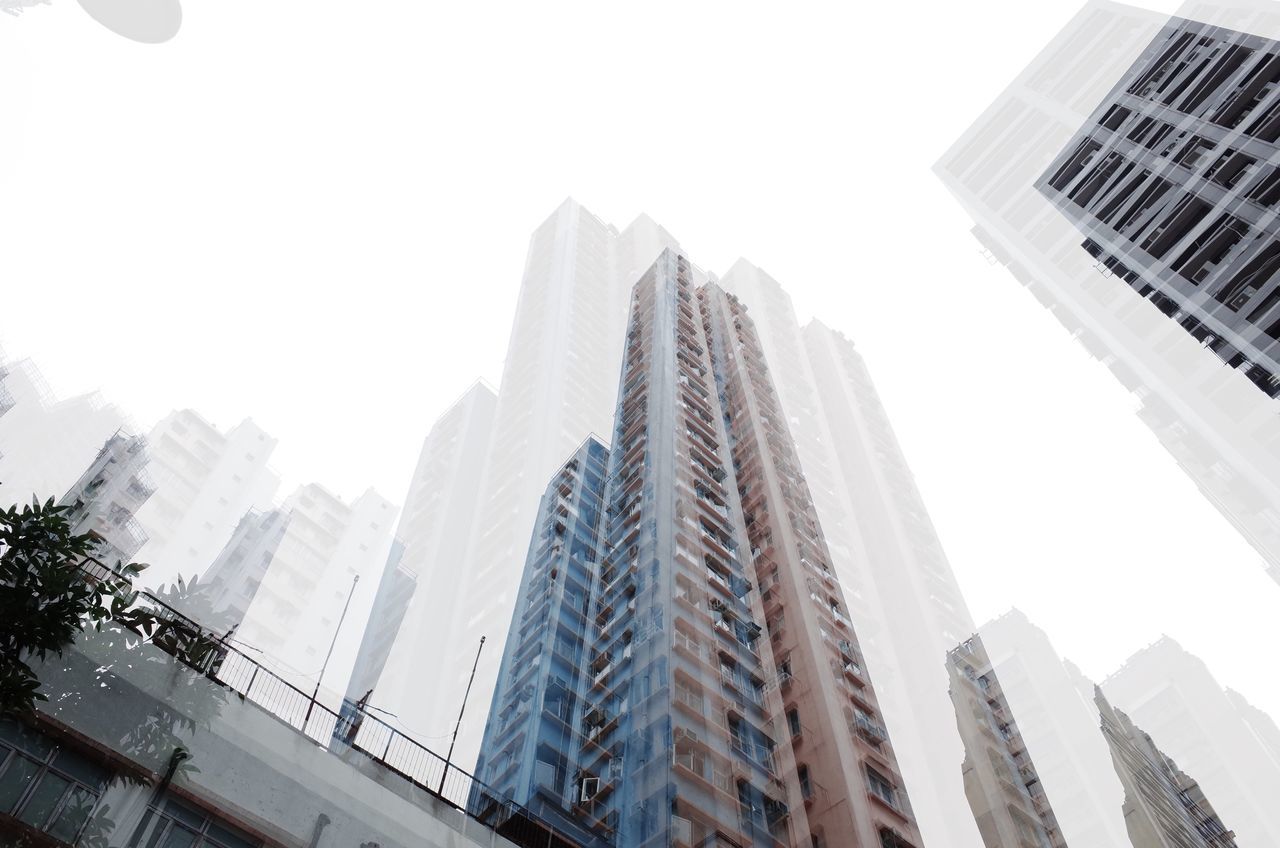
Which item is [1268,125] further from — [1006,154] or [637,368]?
[1006,154]

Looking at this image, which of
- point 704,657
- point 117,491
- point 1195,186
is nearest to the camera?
point 1195,186

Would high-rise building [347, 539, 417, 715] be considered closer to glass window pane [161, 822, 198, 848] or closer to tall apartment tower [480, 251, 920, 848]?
tall apartment tower [480, 251, 920, 848]

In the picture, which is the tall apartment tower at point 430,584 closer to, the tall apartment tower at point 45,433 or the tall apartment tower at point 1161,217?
the tall apartment tower at point 45,433

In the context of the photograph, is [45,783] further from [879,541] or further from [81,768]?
[879,541]

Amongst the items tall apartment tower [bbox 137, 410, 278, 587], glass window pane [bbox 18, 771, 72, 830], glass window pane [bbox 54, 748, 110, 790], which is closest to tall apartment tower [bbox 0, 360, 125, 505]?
tall apartment tower [bbox 137, 410, 278, 587]

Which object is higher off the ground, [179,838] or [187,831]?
[187,831]

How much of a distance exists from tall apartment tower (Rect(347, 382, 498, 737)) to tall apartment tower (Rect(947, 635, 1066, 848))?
33.4 metres

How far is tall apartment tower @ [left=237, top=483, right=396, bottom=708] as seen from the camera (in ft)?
226

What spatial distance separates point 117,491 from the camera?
184 feet

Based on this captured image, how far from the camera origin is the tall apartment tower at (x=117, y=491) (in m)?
52.2

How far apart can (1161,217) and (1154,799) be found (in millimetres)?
37868

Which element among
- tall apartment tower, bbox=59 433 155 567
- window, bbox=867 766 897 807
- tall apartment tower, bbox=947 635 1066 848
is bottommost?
window, bbox=867 766 897 807

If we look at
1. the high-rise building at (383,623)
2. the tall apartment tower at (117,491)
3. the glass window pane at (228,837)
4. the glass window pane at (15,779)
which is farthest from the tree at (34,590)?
the high-rise building at (383,623)

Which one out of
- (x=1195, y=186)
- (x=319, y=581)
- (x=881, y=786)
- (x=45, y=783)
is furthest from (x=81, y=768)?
(x=319, y=581)
